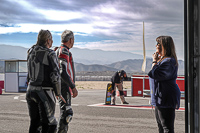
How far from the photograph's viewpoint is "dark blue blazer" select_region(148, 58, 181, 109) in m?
4.45

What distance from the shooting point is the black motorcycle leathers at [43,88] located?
173 inches

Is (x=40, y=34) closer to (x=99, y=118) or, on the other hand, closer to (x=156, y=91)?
(x=156, y=91)

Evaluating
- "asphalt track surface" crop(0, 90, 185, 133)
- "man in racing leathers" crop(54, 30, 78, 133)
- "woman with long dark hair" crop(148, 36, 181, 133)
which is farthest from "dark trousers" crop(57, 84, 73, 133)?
"asphalt track surface" crop(0, 90, 185, 133)

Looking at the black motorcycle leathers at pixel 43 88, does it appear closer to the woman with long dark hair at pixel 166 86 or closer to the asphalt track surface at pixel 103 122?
the woman with long dark hair at pixel 166 86

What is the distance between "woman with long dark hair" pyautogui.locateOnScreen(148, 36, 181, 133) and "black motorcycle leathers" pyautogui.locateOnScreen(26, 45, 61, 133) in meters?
1.53

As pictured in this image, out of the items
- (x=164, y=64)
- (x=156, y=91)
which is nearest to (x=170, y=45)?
(x=164, y=64)

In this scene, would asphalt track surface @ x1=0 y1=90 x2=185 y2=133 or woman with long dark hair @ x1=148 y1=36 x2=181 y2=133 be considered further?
asphalt track surface @ x1=0 y1=90 x2=185 y2=133

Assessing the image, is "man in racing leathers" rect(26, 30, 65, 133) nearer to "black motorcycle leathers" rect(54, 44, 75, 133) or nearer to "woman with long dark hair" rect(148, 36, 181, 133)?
"black motorcycle leathers" rect(54, 44, 75, 133)

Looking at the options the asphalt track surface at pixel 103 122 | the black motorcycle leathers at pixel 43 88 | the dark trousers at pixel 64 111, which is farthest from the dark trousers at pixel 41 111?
the asphalt track surface at pixel 103 122

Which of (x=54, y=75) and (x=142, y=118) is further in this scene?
(x=142, y=118)

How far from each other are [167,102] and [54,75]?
5.75ft

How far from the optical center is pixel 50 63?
443 centimetres

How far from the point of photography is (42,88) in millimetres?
4402

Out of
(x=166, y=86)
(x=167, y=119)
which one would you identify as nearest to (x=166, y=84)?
(x=166, y=86)
